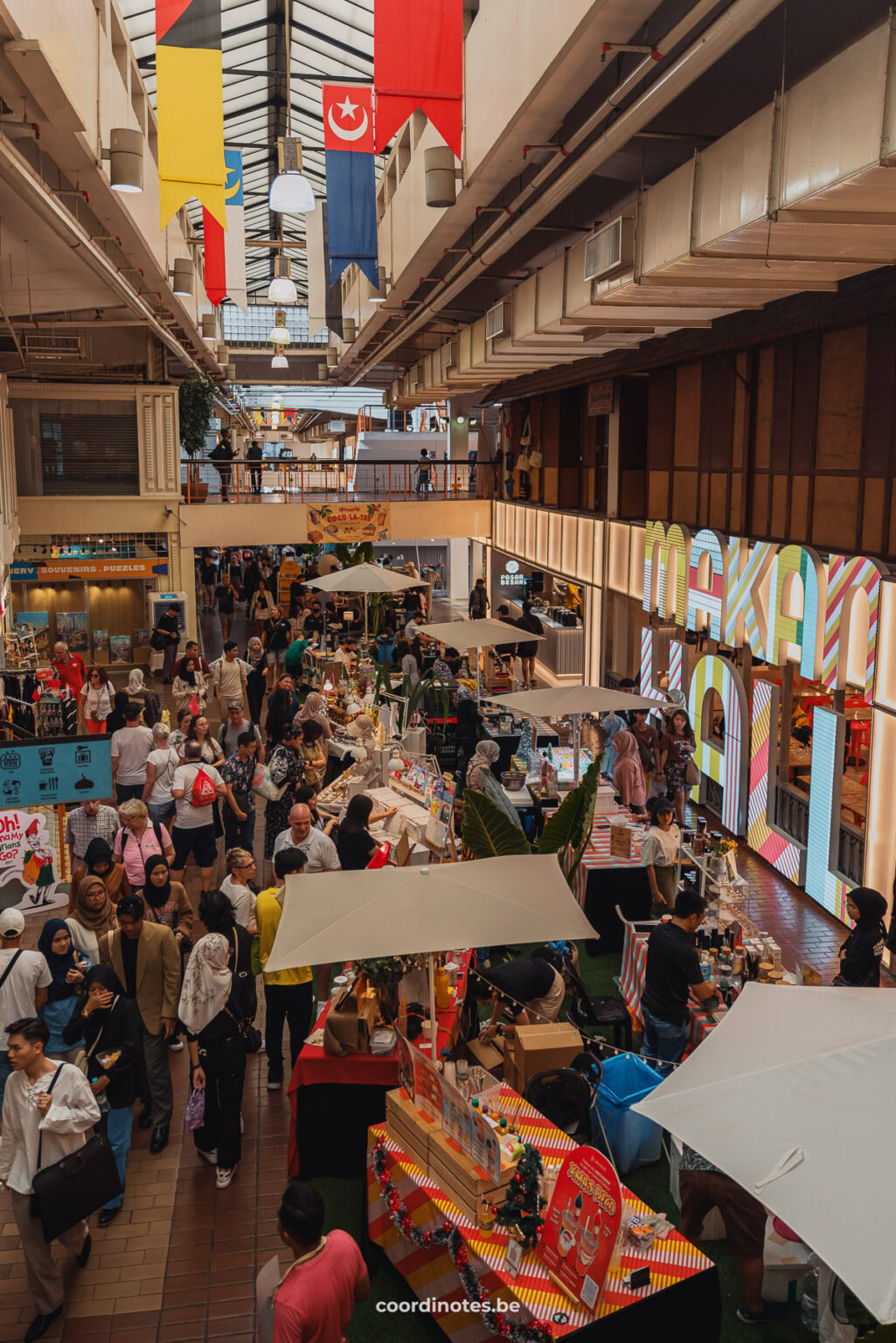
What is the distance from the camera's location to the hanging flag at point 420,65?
7633 mm

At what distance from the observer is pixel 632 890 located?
9.52 metres

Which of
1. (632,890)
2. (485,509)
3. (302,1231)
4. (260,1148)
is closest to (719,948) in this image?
(632,890)

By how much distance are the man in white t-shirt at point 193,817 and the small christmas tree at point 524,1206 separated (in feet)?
17.2

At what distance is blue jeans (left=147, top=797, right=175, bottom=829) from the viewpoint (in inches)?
388

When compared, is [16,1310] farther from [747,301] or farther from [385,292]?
[385,292]

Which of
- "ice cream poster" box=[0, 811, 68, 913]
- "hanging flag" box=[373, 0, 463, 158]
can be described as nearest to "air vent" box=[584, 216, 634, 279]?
"hanging flag" box=[373, 0, 463, 158]

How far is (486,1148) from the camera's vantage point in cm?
484

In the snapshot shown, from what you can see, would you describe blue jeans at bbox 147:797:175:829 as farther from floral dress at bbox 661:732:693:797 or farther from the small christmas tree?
the small christmas tree

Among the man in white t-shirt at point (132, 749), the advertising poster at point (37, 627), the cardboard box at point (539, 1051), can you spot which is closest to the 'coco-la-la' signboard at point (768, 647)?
the cardboard box at point (539, 1051)

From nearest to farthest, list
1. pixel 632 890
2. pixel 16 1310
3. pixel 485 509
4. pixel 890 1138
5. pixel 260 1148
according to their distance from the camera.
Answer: pixel 890 1138 → pixel 16 1310 → pixel 260 1148 → pixel 632 890 → pixel 485 509

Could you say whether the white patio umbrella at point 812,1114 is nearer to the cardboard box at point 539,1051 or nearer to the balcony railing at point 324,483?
the cardboard box at point 539,1051

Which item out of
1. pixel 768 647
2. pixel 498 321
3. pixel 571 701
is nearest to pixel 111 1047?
pixel 571 701

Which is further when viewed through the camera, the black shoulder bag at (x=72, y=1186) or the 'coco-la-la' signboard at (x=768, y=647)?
the 'coco-la-la' signboard at (x=768, y=647)

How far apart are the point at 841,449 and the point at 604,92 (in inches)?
154
